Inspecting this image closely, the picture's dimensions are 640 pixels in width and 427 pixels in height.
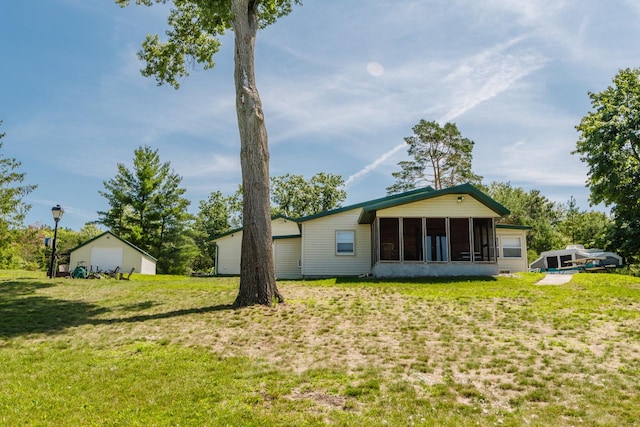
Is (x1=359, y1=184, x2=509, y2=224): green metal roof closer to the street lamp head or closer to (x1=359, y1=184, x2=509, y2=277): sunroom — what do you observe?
(x1=359, y1=184, x2=509, y2=277): sunroom

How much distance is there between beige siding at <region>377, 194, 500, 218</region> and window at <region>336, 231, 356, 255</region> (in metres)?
2.76

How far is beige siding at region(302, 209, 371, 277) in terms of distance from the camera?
21.0 metres

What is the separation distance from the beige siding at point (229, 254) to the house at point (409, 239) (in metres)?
5.20

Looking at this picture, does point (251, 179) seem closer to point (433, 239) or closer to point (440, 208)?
point (440, 208)

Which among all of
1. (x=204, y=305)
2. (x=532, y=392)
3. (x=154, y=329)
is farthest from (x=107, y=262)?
(x=532, y=392)

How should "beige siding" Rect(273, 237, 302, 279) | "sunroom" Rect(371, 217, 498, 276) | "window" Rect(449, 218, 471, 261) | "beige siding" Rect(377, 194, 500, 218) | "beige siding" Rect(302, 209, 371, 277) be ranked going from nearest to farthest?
"beige siding" Rect(377, 194, 500, 218) < "sunroom" Rect(371, 217, 498, 276) < "beige siding" Rect(302, 209, 371, 277) < "window" Rect(449, 218, 471, 261) < "beige siding" Rect(273, 237, 302, 279)

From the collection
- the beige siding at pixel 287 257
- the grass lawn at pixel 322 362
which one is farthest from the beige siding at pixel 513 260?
the grass lawn at pixel 322 362

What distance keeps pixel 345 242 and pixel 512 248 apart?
31.6ft

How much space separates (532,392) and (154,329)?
22.2 feet

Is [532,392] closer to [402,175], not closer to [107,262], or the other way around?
[107,262]

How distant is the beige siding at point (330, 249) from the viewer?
2100 centimetres

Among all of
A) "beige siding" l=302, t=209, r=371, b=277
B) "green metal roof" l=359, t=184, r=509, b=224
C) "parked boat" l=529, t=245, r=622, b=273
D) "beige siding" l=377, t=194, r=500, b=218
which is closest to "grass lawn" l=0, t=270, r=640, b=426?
"green metal roof" l=359, t=184, r=509, b=224

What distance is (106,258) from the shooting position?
27.8 meters

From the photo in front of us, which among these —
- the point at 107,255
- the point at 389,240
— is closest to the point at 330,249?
the point at 389,240
